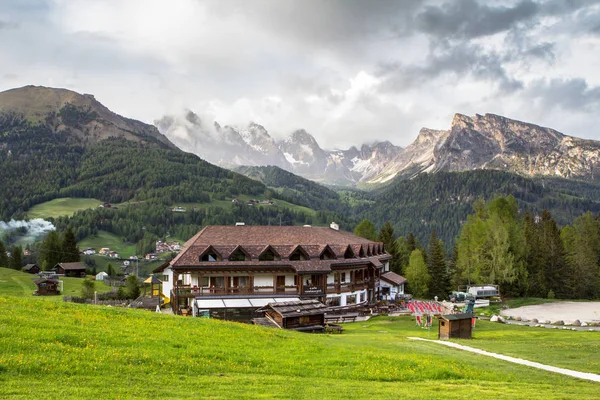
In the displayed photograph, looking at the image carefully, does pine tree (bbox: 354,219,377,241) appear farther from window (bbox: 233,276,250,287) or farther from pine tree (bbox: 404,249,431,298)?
window (bbox: 233,276,250,287)

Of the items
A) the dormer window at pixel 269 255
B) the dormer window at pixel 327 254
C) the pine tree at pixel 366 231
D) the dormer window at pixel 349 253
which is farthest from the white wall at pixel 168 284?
the pine tree at pixel 366 231

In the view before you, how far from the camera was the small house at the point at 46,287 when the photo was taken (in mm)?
83269

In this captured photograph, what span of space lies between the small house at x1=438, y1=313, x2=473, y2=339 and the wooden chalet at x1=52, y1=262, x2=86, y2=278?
10260 cm

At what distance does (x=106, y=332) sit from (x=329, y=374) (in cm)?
1055

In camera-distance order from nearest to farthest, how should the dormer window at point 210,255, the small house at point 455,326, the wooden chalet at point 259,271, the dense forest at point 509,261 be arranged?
the small house at point 455,326 → the wooden chalet at point 259,271 → the dormer window at point 210,255 → the dense forest at point 509,261

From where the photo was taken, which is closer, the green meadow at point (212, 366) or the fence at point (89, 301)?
the green meadow at point (212, 366)

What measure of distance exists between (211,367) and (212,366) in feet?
0.41

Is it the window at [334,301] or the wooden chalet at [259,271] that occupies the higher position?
the wooden chalet at [259,271]

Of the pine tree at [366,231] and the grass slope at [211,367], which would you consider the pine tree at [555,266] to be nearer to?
the pine tree at [366,231]

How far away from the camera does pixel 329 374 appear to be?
19.7 m

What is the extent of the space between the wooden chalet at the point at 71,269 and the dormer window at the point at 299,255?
7993cm

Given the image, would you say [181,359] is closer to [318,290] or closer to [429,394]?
[429,394]

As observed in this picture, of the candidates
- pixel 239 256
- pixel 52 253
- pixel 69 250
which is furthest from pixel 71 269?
pixel 239 256

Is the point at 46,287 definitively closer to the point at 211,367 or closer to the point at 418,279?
the point at 418,279
